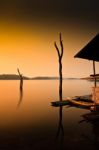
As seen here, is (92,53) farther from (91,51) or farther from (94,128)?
(94,128)

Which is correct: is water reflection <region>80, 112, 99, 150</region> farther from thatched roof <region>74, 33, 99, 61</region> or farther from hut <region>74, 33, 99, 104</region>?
thatched roof <region>74, 33, 99, 61</region>

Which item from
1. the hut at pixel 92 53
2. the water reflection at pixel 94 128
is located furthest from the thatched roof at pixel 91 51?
the water reflection at pixel 94 128

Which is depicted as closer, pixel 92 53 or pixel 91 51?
pixel 91 51

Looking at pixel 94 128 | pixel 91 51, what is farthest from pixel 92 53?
pixel 94 128

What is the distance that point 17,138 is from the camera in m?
13.5

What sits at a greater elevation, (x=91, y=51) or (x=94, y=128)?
(x=91, y=51)

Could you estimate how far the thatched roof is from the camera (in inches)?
749

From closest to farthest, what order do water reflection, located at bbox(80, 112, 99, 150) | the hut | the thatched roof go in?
water reflection, located at bbox(80, 112, 99, 150) → the thatched roof → the hut

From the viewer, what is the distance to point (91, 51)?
65.6ft

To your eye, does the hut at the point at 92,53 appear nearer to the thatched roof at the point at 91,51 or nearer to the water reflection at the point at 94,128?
the thatched roof at the point at 91,51

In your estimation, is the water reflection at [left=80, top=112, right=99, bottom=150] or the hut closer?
the water reflection at [left=80, top=112, right=99, bottom=150]

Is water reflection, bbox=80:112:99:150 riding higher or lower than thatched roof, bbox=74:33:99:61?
lower

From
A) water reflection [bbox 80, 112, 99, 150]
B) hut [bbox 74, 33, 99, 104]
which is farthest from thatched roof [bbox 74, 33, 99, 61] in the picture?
water reflection [bbox 80, 112, 99, 150]

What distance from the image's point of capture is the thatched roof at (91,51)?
1902cm
